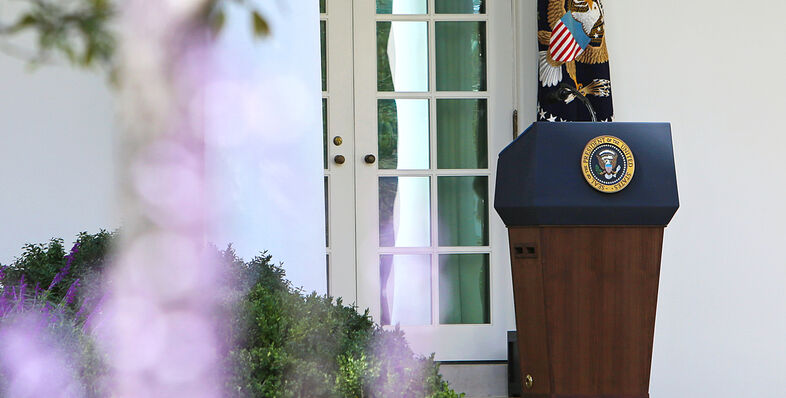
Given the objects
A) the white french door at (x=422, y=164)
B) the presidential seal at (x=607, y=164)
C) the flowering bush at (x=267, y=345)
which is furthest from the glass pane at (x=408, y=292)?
the flowering bush at (x=267, y=345)

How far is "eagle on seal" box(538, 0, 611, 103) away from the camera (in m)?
3.92

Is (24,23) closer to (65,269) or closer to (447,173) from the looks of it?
(65,269)

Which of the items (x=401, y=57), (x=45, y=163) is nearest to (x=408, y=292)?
(x=401, y=57)

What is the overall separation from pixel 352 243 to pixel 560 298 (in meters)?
1.66

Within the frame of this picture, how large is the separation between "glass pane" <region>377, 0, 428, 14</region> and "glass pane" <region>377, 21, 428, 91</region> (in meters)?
0.05

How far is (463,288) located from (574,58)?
1.16m

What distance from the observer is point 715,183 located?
4.06 m

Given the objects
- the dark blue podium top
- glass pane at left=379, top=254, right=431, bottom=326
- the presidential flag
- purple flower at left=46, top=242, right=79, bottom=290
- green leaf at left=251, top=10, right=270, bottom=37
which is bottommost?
glass pane at left=379, top=254, right=431, bottom=326

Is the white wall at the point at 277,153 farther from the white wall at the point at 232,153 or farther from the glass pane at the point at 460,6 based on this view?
the glass pane at the point at 460,6

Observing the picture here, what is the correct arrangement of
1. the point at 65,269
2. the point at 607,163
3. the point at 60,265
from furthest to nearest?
the point at 607,163 → the point at 60,265 → the point at 65,269

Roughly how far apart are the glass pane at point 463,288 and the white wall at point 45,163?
2.18m

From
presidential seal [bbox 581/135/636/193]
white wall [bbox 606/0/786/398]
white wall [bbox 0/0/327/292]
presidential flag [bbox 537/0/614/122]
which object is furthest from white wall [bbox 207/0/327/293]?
white wall [bbox 606/0/786/398]

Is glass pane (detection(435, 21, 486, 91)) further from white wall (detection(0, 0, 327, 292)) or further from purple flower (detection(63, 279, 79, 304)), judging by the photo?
purple flower (detection(63, 279, 79, 304))

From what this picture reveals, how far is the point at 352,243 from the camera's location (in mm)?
4207
